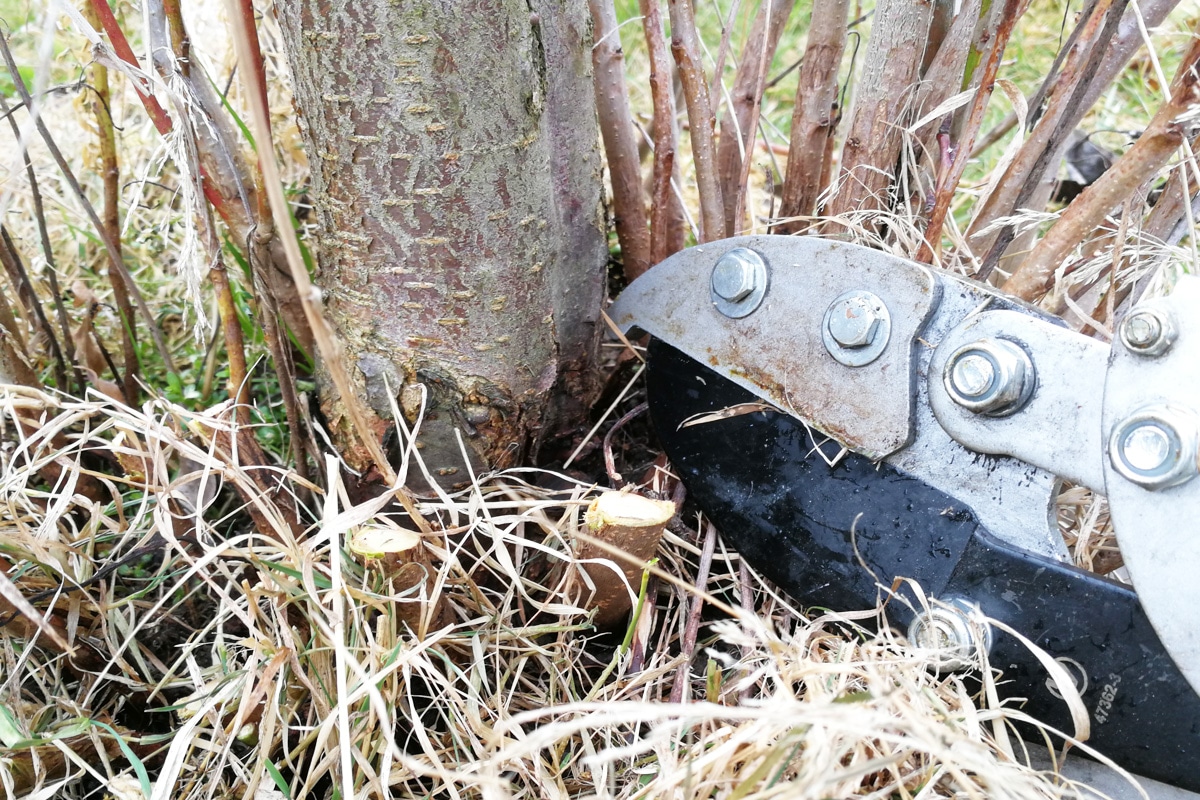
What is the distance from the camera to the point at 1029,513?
2.49 feet

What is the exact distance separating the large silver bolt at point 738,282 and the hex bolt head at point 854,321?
9 centimetres

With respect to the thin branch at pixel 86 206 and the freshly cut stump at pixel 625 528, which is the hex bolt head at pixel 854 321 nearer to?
the freshly cut stump at pixel 625 528

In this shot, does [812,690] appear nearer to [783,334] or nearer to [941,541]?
[941,541]

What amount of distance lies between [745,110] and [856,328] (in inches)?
19.3

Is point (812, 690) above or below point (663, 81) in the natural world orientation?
below

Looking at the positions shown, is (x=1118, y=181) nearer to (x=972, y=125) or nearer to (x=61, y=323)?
(x=972, y=125)

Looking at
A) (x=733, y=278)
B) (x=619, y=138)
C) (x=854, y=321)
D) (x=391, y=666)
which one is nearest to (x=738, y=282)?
(x=733, y=278)

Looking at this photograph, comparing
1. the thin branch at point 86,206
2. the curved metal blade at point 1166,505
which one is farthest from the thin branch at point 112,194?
the curved metal blade at point 1166,505

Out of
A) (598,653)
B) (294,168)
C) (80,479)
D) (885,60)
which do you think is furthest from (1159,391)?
(294,168)

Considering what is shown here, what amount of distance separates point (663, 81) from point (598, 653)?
0.68 meters

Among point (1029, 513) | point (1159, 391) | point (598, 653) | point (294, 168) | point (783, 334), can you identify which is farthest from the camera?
point (294, 168)

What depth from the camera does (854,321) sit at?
811 millimetres

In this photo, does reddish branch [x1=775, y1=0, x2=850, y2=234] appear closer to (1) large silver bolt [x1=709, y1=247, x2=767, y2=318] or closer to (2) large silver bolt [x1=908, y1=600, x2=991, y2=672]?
(1) large silver bolt [x1=709, y1=247, x2=767, y2=318]

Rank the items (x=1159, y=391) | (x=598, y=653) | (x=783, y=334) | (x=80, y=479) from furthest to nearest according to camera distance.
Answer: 1. (x=80, y=479)
2. (x=598, y=653)
3. (x=783, y=334)
4. (x=1159, y=391)
